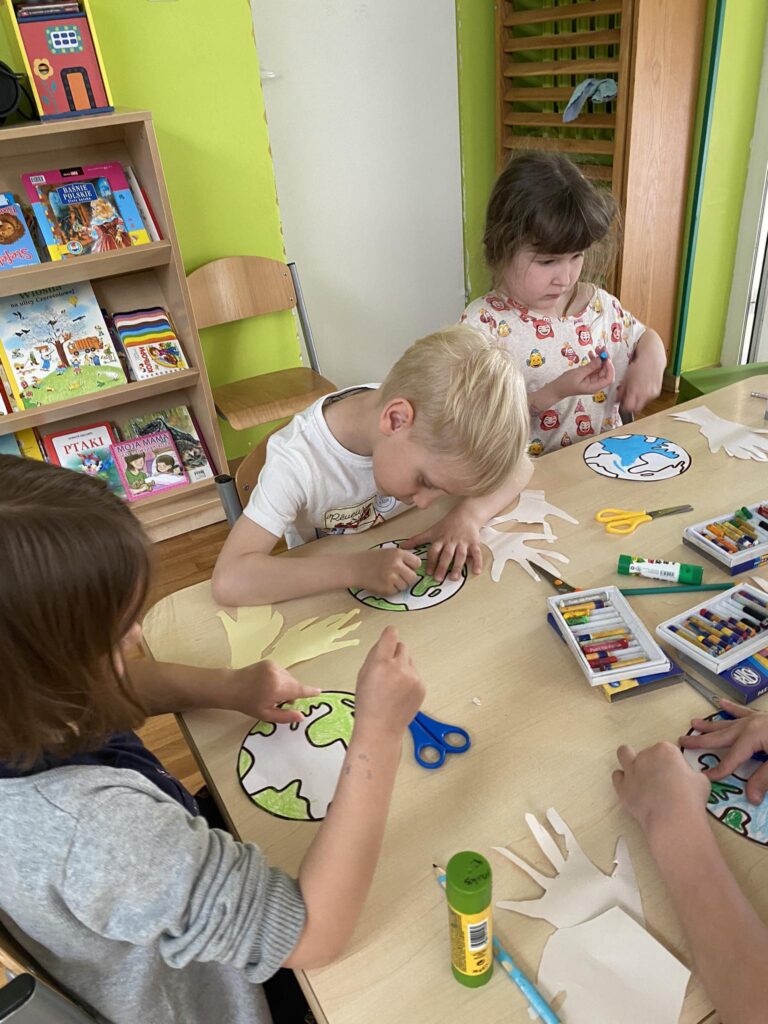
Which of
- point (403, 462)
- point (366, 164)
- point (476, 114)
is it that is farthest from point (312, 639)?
point (476, 114)

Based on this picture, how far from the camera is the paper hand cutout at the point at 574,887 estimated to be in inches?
22.6

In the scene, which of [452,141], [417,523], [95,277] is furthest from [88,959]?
[452,141]

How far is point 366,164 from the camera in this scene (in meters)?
2.65

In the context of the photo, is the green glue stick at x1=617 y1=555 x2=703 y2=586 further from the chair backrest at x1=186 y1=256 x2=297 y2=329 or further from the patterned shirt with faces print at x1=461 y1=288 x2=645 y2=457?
the chair backrest at x1=186 y1=256 x2=297 y2=329

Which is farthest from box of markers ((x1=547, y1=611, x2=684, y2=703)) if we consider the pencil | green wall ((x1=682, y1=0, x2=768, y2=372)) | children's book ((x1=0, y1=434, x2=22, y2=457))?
green wall ((x1=682, y1=0, x2=768, y2=372))

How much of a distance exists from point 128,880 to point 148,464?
77.6 inches

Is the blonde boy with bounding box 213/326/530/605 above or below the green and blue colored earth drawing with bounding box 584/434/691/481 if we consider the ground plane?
above

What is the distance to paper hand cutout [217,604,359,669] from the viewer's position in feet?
2.90

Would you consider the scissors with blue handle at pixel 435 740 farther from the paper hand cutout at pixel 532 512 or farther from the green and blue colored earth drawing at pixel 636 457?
the green and blue colored earth drawing at pixel 636 457

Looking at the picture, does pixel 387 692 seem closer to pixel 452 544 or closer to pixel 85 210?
pixel 452 544

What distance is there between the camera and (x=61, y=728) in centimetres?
53

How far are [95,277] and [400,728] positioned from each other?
1964 mm

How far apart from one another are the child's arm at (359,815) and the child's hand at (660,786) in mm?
208

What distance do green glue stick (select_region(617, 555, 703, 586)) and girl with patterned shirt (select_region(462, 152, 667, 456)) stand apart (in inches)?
20.2
